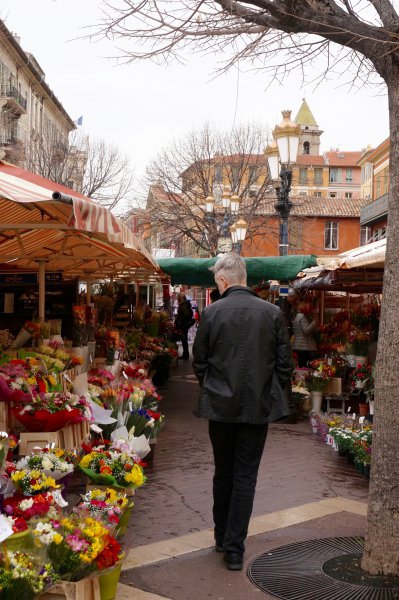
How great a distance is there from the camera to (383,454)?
4363 millimetres

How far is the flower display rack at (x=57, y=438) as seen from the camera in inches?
194

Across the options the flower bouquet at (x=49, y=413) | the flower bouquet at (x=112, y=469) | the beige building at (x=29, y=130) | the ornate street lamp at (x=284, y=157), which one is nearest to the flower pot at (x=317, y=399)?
the ornate street lamp at (x=284, y=157)

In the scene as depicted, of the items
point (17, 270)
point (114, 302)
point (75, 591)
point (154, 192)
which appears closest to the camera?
Answer: point (75, 591)

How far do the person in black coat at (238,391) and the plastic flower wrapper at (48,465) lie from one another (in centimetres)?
86

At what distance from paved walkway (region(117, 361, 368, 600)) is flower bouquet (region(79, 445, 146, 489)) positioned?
404mm

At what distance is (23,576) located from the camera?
3066 mm

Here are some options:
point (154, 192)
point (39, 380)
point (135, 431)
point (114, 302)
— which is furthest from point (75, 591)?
point (154, 192)

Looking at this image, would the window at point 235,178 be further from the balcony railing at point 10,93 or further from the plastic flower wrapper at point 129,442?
the plastic flower wrapper at point 129,442

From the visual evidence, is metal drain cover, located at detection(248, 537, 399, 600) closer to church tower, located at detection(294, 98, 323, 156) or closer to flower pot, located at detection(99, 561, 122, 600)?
flower pot, located at detection(99, 561, 122, 600)

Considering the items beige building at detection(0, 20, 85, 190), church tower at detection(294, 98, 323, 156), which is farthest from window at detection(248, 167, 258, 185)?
church tower at detection(294, 98, 323, 156)

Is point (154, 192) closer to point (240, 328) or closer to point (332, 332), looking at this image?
point (332, 332)

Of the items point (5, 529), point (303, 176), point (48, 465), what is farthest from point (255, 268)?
point (303, 176)

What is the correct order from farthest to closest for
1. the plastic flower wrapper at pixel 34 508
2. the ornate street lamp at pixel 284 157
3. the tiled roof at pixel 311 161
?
the tiled roof at pixel 311 161
the ornate street lamp at pixel 284 157
the plastic flower wrapper at pixel 34 508

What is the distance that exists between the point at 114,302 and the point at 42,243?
6418 millimetres
